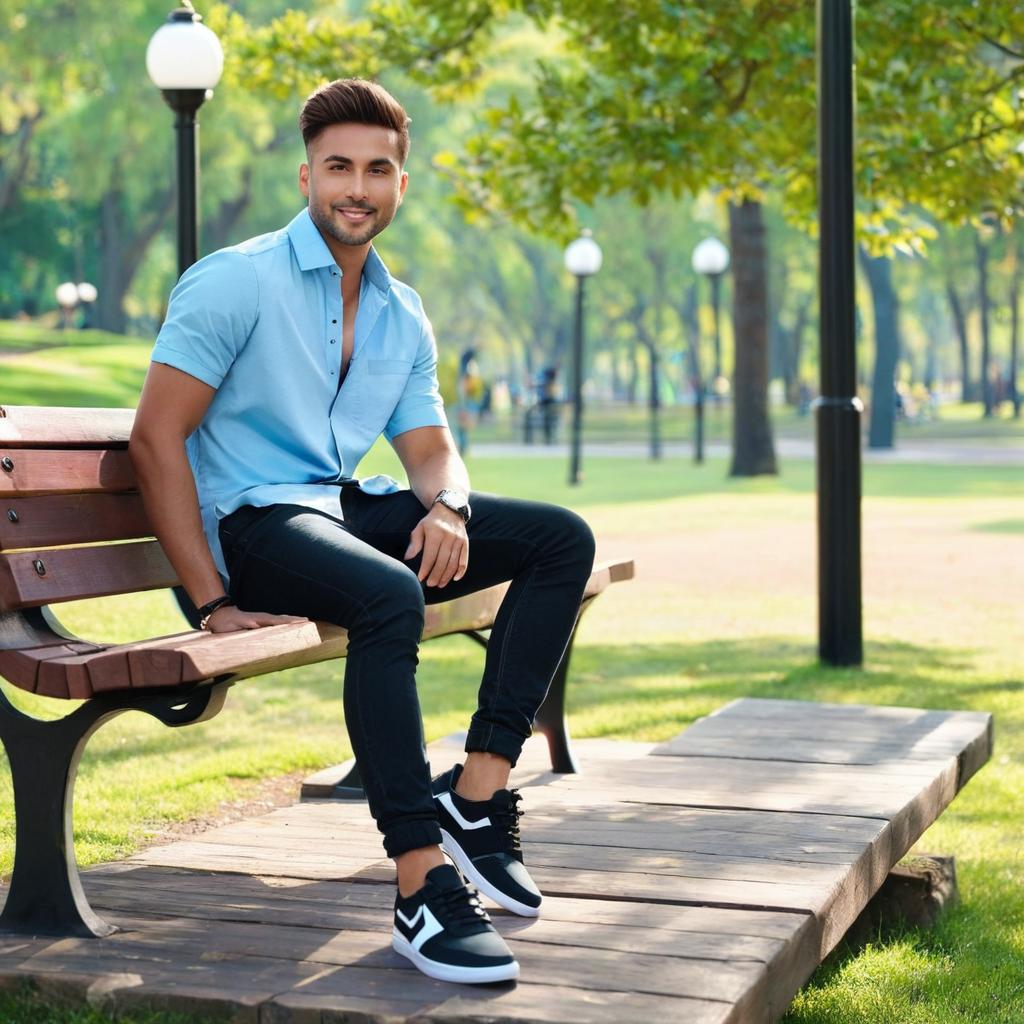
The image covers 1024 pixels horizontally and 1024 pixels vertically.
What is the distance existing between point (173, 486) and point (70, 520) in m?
0.34

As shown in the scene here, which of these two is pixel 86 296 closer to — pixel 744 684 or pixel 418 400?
pixel 744 684

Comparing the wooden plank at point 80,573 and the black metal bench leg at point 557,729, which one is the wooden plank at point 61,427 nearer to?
the wooden plank at point 80,573

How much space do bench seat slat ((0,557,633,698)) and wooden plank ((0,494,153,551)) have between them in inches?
12.0

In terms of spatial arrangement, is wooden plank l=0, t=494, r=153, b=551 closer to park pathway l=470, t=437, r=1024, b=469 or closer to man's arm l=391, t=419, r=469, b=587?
man's arm l=391, t=419, r=469, b=587

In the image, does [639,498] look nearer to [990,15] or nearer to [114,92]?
[990,15]

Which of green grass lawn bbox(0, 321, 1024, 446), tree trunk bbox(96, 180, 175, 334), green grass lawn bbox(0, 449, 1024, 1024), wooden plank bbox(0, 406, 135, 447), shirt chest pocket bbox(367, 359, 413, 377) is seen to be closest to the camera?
wooden plank bbox(0, 406, 135, 447)

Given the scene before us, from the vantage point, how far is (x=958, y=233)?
4456 cm

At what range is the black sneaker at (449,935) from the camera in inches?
115

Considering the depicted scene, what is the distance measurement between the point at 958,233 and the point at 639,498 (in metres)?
27.0

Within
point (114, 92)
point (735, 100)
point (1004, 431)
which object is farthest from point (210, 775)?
point (1004, 431)

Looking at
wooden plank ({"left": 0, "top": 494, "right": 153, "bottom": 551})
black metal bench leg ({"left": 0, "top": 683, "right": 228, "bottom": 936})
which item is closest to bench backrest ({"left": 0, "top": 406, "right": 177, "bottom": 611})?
wooden plank ({"left": 0, "top": 494, "right": 153, "bottom": 551})

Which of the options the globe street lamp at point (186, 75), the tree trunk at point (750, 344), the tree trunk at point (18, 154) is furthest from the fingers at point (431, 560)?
the tree trunk at point (18, 154)

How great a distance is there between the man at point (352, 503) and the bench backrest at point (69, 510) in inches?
7.8

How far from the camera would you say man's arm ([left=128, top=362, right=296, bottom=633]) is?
358cm
